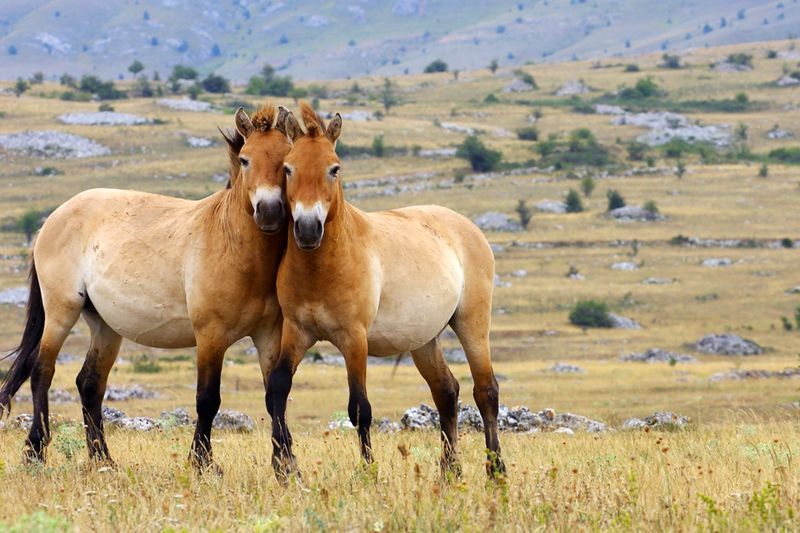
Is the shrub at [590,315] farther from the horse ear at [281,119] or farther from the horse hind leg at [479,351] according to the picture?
the horse ear at [281,119]

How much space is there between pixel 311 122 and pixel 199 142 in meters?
84.0

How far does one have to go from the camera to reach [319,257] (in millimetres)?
9188

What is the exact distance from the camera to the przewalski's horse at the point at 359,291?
910 cm

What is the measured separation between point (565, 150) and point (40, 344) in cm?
8442

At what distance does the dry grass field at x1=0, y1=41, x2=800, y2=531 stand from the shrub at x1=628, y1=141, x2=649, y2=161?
0.74 m

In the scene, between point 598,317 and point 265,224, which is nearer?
point 265,224

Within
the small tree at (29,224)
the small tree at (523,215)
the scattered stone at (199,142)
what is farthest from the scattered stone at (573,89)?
the small tree at (29,224)

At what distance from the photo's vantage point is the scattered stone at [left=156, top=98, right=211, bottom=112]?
4114 inches

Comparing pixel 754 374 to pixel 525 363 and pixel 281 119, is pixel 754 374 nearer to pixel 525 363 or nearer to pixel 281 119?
pixel 525 363

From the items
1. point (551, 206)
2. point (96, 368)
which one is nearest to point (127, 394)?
point (96, 368)

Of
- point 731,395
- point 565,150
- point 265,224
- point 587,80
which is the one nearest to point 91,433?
point 265,224

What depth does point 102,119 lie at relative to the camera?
315 ft

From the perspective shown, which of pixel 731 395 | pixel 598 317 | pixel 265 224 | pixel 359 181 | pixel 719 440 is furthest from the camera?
pixel 359 181

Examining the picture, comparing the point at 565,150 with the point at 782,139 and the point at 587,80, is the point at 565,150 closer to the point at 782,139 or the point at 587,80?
the point at 782,139
